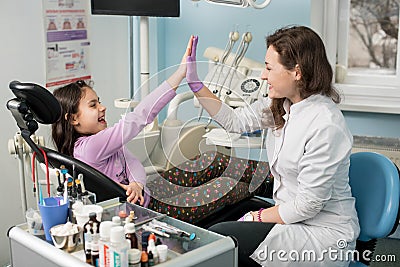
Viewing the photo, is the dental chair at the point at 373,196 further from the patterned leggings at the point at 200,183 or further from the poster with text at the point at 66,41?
the poster with text at the point at 66,41

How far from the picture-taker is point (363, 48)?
10.5 ft

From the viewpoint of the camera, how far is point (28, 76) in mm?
2740

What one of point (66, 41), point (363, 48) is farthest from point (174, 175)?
point (363, 48)

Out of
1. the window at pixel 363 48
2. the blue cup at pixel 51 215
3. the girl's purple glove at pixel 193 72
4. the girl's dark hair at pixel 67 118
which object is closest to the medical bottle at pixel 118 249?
the blue cup at pixel 51 215

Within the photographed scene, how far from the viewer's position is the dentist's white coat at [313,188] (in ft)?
5.38

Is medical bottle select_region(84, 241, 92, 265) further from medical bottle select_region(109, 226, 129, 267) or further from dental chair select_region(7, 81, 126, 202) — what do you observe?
dental chair select_region(7, 81, 126, 202)

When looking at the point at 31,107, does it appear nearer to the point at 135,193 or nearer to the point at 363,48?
the point at 135,193

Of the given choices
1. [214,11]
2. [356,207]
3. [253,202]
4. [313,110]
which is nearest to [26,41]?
[214,11]

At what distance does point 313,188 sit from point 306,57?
1.32 feet

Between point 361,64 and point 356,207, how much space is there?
1621 millimetres

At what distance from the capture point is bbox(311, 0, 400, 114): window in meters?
3.07

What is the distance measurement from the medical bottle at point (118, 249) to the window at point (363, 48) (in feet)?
7.23

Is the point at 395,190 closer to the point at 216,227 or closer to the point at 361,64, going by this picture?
the point at 216,227

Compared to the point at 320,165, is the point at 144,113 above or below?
above
